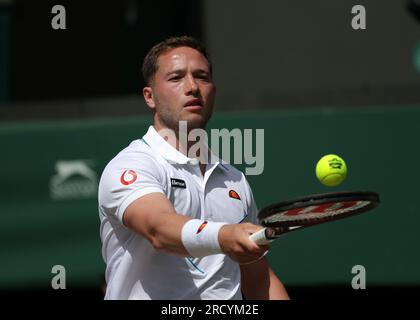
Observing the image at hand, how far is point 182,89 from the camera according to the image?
332 cm

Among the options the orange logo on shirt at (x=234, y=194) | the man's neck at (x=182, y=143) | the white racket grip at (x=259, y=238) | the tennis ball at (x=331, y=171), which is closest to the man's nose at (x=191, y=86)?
the man's neck at (x=182, y=143)

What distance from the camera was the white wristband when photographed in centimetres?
270

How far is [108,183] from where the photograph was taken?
10.0 feet

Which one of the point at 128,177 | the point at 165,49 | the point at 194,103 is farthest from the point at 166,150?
the point at 165,49

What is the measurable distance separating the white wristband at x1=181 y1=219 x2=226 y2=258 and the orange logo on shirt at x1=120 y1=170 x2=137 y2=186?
32 cm

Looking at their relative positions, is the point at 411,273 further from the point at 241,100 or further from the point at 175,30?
the point at 175,30

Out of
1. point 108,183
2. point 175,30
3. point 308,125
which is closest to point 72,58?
point 175,30

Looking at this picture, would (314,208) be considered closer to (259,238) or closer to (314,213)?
(314,213)

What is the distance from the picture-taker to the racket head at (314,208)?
8.55ft

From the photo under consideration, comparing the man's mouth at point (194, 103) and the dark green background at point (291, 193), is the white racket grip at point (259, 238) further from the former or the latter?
the dark green background at point (291, 193)

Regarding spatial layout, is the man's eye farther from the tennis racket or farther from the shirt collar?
the tennis racket

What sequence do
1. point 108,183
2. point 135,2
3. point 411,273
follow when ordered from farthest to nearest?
1. point 135,2
2. point 411,273
3. point 108,183

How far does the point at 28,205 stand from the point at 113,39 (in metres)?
1.51

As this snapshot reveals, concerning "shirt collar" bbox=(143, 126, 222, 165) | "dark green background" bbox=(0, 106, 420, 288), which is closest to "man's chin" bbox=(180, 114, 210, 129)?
"shirt collar" bbox=(143, 126, 222, 165)
